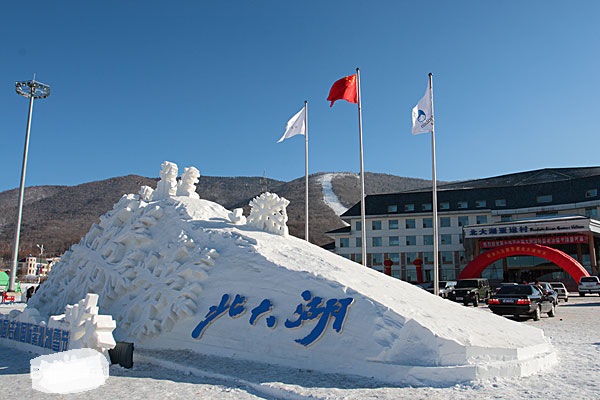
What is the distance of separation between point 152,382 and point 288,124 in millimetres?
16336

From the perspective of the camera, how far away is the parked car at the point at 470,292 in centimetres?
2662

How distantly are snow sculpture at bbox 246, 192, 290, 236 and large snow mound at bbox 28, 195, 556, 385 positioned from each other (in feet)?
1.53

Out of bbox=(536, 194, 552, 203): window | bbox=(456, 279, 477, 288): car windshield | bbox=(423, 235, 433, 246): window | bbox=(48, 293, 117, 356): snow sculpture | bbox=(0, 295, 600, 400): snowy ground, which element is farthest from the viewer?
bbox=(423, 235, 433, 246): window

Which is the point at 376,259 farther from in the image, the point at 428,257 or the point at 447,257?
the point at 447,257

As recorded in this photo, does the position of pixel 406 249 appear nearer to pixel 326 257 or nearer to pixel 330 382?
pixel 326 257

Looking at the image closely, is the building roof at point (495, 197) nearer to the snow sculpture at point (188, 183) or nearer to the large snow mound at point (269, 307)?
the snow sculpture at point (188, 183)

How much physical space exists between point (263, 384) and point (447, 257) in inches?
1931

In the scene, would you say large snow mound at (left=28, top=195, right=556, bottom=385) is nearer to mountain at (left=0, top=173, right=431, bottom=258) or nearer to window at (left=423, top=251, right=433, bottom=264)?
window at (left=423, top=251, right=433, bottom=264)

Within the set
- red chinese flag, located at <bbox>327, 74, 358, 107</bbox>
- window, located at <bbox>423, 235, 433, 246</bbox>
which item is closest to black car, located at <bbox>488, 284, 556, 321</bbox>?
red chinese flag, located at <bbox>327, 74, 358, 107</bbox>

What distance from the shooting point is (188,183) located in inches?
675

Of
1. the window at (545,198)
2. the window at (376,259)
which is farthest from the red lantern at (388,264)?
the window at (545,198)

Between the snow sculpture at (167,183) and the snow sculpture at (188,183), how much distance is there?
0.72 feet

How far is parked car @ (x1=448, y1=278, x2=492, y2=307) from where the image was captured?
87.4ft

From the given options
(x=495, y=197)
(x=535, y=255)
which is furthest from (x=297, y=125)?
(x=495, y=197)
